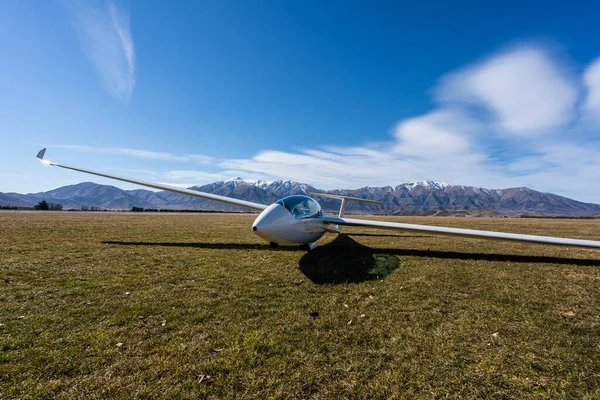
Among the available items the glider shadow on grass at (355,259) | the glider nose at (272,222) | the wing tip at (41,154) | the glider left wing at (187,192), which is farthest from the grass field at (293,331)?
the wing tip at (41,154)

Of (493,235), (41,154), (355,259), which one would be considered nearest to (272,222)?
(355,259)

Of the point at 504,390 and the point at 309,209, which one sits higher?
the point at 309,209

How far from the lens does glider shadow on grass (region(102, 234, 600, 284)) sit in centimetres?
836

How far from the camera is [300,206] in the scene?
34.2 ft

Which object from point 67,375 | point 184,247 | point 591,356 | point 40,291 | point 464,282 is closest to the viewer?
point 67,375

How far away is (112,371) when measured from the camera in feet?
11.5

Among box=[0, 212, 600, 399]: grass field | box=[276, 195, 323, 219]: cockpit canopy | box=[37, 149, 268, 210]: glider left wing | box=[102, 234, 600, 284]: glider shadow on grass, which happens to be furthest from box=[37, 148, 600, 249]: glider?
box=[37, 149, 268, 210]: glider left wing

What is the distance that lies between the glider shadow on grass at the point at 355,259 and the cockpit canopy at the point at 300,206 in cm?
171

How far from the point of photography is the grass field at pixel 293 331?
11.0 feet

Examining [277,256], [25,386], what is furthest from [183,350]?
[277,256]

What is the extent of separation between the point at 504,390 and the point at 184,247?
12.3 meters

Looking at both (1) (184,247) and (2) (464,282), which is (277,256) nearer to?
(1) (184,247)

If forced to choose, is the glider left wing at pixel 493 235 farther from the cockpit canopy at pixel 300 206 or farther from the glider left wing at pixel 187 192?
the glider left wing at pixel 187 192

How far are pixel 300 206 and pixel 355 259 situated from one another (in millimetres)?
3018
